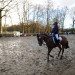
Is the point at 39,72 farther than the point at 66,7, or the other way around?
the point at 66,7

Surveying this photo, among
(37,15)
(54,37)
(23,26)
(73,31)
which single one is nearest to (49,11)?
(37,15)

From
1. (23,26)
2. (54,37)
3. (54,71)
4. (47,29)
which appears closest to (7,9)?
(23,26)

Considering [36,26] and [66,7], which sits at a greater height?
[66,7]

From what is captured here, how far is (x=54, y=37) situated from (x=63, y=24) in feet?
278

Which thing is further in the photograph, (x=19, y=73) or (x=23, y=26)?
(x=23, y=26)

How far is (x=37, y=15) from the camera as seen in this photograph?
3378 inches

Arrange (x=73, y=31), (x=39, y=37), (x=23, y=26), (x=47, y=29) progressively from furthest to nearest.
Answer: (x=73, y=31) → (x=47, y=29) → (x=23, y=26) → (x=39, y=37)

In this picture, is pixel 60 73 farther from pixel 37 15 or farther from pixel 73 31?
pixel 73 31

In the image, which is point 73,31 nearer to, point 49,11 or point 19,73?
point 49,11

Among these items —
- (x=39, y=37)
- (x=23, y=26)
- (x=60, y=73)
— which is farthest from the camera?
(x=23, y=26)

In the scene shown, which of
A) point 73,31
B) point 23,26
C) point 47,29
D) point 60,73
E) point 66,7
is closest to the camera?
point 60,73

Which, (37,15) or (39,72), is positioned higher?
(37,15)

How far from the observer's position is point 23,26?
7812 centimetres

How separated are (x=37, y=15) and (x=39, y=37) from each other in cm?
7192
